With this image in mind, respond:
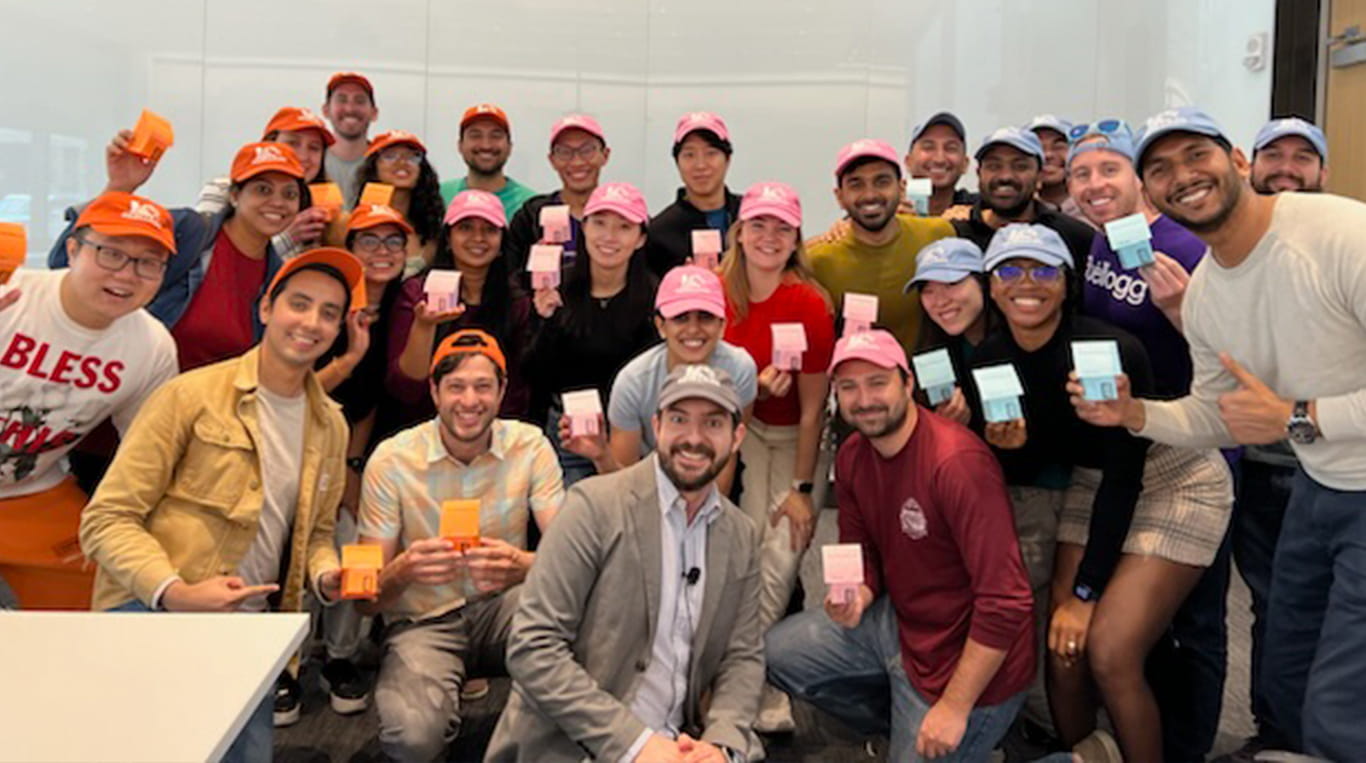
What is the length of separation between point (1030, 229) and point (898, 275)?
0.67 metres

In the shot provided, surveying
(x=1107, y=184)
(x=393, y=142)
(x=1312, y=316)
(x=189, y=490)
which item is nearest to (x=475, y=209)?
(x=393, y=142)

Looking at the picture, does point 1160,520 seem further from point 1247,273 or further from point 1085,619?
point 1247,273

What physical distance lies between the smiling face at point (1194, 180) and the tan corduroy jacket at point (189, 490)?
7.94ft

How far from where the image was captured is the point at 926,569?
2.65m

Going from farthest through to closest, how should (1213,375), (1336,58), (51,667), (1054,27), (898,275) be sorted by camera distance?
(1054,27), (1336,58), (898,275), (1213,375), (51,667)

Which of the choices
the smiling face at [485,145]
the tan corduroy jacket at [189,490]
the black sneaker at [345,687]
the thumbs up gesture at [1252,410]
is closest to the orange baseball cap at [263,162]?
the tan corduroy jacket at [189,490]

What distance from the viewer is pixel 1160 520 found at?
2.74 m

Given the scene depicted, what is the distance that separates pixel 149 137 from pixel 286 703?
1.90 metres

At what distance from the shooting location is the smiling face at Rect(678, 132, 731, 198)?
392 centimetres

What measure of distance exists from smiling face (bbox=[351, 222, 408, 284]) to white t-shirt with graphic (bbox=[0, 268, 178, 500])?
2.68ft

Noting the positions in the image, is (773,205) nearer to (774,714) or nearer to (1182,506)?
(1182,506)

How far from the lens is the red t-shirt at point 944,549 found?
2.50m

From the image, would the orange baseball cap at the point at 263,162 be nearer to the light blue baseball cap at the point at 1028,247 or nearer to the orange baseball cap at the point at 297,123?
the orange baseball cap at the point at 297,123

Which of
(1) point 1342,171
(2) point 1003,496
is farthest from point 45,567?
(1) point 1342,171
